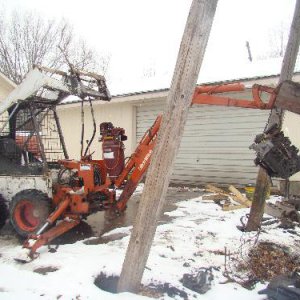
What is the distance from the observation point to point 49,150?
7.64 m

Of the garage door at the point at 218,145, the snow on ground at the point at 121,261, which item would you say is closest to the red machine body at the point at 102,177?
the snow on ground at the point at 121,261

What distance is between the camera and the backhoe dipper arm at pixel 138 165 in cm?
784

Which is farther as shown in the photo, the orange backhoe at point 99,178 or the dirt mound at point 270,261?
the orange backhoe at point 99,178

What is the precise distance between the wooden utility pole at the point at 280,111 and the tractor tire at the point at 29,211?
3385 mm

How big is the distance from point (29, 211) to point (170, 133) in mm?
3823

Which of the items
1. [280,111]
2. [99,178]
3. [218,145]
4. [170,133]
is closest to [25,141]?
[99,178]

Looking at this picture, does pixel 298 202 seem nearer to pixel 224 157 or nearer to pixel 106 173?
pixel 106 173

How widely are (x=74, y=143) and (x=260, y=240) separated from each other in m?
11.5

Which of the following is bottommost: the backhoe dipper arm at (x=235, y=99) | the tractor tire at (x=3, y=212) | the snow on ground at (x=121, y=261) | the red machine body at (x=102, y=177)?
the snow on ground at (x=121, y=261)

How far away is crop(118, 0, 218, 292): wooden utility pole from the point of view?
4027mm

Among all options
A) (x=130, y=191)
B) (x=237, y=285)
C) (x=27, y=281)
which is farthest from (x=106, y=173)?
(x=237, y=285)

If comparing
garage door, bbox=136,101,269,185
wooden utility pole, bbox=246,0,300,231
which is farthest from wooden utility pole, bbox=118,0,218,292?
garage door, bbox=136,101,269,185

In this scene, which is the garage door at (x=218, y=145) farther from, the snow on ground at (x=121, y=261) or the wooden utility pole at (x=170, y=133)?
the wooden utility pole at (x=170, y=133)

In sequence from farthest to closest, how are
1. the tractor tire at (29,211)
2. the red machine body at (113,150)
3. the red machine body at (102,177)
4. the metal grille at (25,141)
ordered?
the red machine body at (113,150)
the metal grille at (25,141)
the tractor tire at (29,211)
the red machine body at (102,177)
